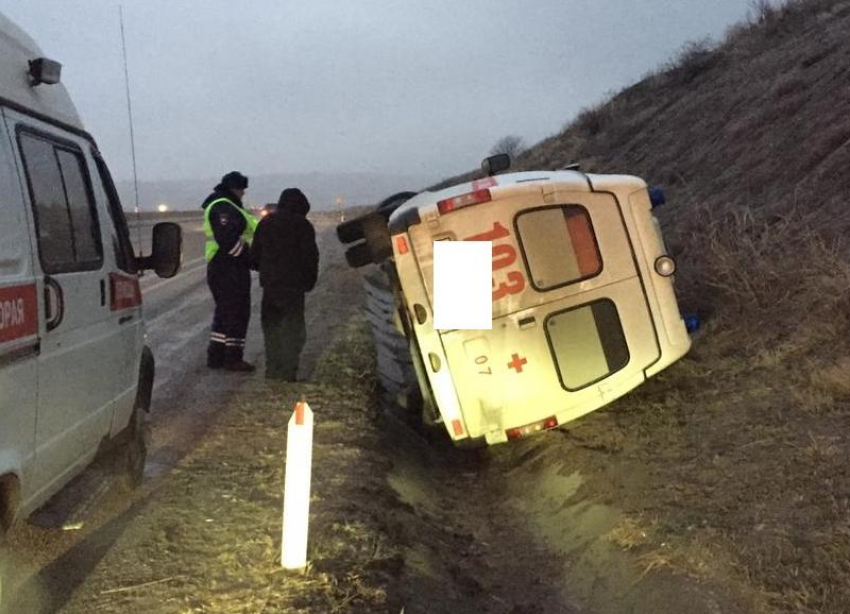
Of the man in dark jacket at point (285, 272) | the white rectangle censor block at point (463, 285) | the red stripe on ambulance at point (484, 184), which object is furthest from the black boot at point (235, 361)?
the red stripe on ambulance at point (484, 184)

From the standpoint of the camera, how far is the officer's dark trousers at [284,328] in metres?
9.95

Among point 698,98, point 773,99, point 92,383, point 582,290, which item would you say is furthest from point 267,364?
point 698,98

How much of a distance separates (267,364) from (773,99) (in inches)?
344

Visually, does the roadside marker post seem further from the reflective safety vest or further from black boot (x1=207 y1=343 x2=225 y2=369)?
black boot (x1=207 y1=343 x2=225 y2=369)

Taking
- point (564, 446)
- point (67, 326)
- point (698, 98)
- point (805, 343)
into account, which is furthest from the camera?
point (698, 98)

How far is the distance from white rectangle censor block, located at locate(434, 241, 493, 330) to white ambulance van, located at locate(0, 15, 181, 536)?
6.30ft

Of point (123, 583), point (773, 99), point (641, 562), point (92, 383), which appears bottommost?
point (641, 562)

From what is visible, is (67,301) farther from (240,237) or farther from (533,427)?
(240,237)

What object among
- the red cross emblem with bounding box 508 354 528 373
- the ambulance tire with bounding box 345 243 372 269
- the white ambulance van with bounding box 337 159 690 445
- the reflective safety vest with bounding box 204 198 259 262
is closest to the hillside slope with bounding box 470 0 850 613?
the white ambulance van with bounding box 337 159 690 445

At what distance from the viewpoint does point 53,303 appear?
14.7 ft

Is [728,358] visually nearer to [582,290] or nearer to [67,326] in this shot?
[582,290]

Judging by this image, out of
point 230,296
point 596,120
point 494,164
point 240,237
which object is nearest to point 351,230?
point 494,164

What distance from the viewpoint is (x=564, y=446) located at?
8.05 m

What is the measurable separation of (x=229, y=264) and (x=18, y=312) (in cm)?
656
